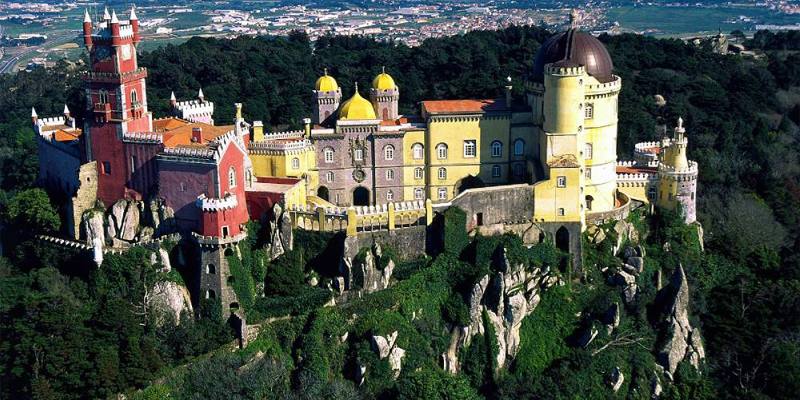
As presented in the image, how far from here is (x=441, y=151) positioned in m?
54.8

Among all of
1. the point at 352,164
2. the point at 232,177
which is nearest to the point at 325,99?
the point at 352,164

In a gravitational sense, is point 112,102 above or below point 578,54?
below

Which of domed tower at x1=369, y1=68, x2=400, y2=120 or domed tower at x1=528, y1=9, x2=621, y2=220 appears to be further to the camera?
domed tower at x1=369, y1=68, x2=400, y2=120

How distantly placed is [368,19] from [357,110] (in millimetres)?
100671

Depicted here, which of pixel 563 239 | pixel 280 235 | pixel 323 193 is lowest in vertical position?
pixel 563 239

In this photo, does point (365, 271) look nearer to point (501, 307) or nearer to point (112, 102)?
point (501, 307)

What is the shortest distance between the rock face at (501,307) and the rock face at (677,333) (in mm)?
6349

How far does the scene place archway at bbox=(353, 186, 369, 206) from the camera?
55469 mm

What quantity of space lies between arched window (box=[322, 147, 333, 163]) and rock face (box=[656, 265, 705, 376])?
57.3 ft

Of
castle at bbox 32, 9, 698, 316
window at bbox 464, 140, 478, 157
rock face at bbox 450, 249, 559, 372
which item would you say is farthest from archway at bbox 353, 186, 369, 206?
rock face at bbox 450, 249, 559, 372

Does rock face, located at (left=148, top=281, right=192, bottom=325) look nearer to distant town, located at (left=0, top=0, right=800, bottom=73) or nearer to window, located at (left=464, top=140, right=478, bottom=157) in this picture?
window, located at (left=464, top=140, right=478, bottom=157)

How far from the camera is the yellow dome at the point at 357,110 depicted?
54.7 metres

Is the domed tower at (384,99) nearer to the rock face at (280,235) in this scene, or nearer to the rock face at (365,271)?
the rock face at (280,235)

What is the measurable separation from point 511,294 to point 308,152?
1218 cm
